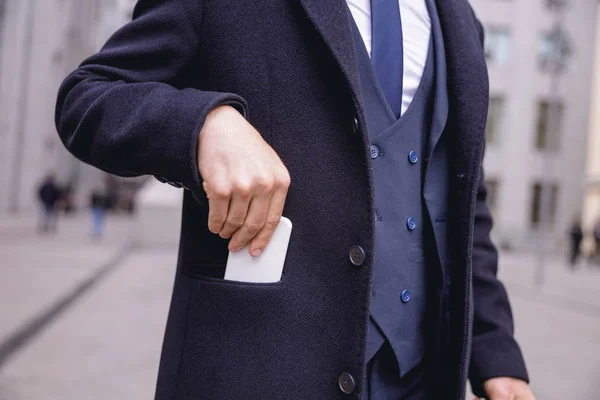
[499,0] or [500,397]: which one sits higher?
[499,0]

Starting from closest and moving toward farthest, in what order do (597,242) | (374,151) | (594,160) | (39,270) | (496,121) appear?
(374,151) < (39,270) < (597,242) < (496,121) < (594,160)

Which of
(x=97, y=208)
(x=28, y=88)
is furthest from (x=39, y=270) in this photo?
(x=28, y=88)

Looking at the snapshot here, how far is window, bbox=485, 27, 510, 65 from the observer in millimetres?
27000

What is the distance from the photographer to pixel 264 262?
0.96m

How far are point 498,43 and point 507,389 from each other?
28.5m

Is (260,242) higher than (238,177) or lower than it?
lower

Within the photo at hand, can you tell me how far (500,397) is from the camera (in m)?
1.28

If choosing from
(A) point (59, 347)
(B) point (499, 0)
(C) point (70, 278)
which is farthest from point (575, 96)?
(A) point (59, 347)

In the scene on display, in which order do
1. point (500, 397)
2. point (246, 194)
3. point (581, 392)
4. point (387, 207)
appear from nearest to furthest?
point (246, 194) → point (387, 207) → point (500, 397) → point (581, 392)

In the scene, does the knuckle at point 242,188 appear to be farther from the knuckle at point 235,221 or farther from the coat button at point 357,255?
the coat button at point 357,255

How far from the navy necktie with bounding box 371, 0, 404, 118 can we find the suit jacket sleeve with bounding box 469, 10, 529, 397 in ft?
1.50

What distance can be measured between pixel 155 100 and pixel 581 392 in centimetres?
459

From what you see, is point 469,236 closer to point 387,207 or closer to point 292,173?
point 387,207

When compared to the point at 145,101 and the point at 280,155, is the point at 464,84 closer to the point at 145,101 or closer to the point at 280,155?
the point at 280,155
